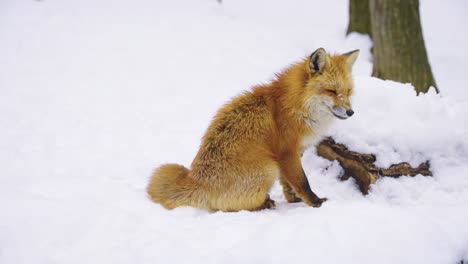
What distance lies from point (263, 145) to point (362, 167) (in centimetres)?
104

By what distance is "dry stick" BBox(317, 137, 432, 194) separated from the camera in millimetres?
3514

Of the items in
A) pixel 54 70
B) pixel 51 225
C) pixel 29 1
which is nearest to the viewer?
pixel 51 225

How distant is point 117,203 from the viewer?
337 centimetres

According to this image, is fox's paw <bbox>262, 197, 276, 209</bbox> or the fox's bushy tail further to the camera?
fox's paw <bbox>262, 197, 276, 209</bbox>

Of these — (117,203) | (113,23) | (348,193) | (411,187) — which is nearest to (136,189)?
(117,203)

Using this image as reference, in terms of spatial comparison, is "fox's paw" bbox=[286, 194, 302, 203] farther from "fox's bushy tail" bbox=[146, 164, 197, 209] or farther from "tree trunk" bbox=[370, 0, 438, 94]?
"tree trunk" bbox=[370, 0, 438, 94]

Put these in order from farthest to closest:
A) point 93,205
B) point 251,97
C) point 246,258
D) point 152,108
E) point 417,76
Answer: point 152,108
point 417,76
point 251,97
point 93,205
point 246,258

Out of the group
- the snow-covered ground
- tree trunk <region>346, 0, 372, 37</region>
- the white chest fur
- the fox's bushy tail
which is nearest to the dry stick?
the snow-covered ground

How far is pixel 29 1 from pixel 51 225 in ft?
34.3

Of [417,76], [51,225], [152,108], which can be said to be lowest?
[152,108]

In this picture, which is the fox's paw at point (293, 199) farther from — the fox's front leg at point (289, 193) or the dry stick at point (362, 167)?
the dry stick at point (362, 167)

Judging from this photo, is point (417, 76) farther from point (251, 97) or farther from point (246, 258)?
point (246, 258)

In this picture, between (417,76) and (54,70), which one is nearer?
(417,76)

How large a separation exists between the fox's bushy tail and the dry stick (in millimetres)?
1569
